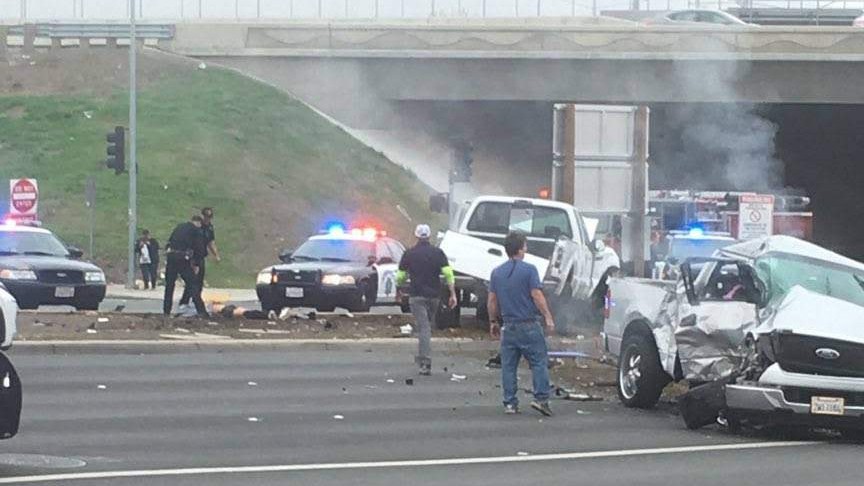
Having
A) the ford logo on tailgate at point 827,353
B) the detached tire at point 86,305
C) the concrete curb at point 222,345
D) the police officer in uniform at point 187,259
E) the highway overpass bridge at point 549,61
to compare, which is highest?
the highway overpass bridge at point 549,61

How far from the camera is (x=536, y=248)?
25.0m

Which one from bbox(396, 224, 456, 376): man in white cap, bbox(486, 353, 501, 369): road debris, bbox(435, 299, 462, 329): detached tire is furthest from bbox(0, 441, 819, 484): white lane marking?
bbox(435, 299, 462, 329): detached tire

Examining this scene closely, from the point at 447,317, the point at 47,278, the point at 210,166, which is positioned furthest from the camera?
the point at 210,166

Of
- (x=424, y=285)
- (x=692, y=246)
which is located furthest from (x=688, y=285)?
(x=692, y=246)

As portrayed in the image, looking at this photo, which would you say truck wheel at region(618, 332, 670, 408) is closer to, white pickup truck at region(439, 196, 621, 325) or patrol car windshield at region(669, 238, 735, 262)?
white pickup truck at region(439, 196, 621, 325)

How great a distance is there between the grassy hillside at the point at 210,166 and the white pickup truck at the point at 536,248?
19.6 meters

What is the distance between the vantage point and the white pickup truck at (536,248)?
24016 mm

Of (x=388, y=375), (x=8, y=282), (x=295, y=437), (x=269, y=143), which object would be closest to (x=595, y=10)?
(x=269, y=143)

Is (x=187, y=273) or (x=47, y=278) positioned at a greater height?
(x=187, y=273)

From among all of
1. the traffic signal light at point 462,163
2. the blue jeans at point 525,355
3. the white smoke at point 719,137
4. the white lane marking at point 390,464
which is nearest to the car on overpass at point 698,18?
the white smoke at point 719,137

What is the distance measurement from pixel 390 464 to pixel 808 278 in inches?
195

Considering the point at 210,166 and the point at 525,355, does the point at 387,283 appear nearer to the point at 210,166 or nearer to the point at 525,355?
the point at 525,355

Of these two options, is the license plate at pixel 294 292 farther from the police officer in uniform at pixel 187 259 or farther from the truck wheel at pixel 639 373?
the truck wheel at pixel 639 373

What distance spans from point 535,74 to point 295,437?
41.9 metres
